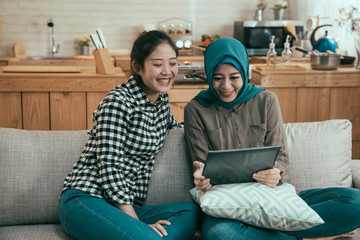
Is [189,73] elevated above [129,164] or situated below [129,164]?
above

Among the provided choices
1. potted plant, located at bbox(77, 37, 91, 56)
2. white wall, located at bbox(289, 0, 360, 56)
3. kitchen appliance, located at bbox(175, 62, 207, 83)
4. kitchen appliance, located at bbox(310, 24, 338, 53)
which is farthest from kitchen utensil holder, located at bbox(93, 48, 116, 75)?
potted plant, located at bbox(77, 37, 91, 56)

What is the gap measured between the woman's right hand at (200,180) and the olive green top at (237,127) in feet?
0.35

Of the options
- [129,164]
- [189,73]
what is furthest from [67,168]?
[189,73]

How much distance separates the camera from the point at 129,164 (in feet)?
6.07

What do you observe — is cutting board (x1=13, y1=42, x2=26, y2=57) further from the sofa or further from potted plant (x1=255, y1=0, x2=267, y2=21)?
the sofa

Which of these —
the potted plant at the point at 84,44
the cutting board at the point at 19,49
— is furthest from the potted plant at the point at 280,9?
the cutting board at the point at 19,49

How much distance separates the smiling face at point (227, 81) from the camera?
1923mm

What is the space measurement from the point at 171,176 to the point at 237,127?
37cm

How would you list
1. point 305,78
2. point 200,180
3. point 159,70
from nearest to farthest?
point 200,180 < point 159,70 < point 305,78

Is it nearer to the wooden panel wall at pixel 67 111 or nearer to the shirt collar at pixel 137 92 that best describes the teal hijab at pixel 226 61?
the shirt collar at pixel 137 92

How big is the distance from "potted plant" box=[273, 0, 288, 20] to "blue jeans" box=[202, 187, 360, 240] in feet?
14.9

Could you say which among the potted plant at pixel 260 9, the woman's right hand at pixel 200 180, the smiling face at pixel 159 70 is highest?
the potted plant at pixel 260 9

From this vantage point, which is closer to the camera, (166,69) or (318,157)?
(166,69)

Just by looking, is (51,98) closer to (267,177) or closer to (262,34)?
(267,177)
